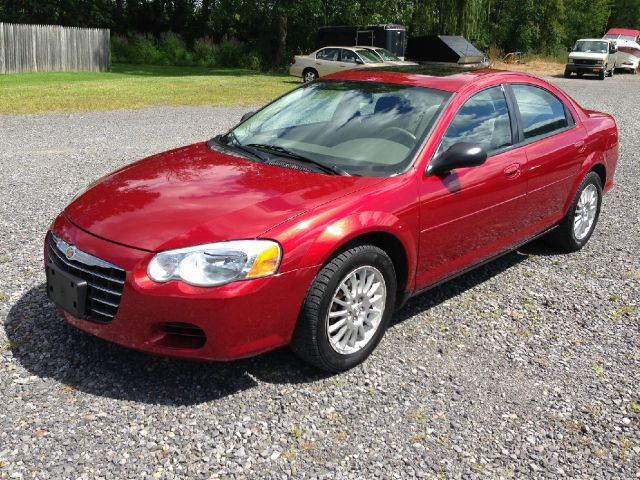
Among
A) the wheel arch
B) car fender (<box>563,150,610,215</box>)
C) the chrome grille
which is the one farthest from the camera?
car fender (<box>563,150,610,215</box>)

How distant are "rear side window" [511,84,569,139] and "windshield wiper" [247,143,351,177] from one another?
1.75m

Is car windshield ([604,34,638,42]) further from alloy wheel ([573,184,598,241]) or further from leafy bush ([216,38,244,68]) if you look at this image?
alloy wheel ([573,184,598,241])

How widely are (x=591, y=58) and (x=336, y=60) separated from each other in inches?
545

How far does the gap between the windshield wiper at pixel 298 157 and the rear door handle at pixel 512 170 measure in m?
1.33

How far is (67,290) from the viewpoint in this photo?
3389mm

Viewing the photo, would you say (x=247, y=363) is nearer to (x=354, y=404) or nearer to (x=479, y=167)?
(x=354, y=404)

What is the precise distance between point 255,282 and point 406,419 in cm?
101

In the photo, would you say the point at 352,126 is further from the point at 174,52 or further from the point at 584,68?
the point at 174,52

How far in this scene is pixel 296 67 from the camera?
83.0 ft

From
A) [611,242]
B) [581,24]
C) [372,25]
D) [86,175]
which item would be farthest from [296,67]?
[581,24]

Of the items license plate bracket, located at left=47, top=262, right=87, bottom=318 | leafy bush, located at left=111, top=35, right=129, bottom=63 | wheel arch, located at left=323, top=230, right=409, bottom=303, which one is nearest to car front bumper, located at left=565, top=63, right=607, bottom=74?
leafy bush, located at left=111, top=35, right=129, bottom=63

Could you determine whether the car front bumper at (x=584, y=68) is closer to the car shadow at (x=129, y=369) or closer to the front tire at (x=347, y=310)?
the front tire at (x=347, y=310)

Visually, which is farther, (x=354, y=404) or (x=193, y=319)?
(x=354, y=404)

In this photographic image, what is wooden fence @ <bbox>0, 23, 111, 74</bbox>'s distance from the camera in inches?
983
